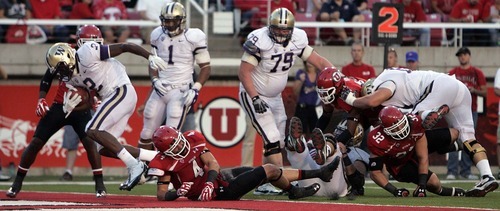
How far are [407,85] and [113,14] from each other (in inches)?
315

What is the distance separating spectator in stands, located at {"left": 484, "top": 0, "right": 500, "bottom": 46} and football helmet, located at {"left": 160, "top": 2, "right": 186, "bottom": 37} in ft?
26.5

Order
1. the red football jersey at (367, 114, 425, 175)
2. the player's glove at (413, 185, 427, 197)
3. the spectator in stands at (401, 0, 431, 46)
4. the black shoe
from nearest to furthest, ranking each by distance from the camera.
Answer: the red football jersey at (367, 114, 425, 175)
the player's glove at (413, 185, 427, 197)
the black shoe
the spectator in stands at (401, 0, 431, 46)

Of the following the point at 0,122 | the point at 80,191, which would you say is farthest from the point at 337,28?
the point at 80,191

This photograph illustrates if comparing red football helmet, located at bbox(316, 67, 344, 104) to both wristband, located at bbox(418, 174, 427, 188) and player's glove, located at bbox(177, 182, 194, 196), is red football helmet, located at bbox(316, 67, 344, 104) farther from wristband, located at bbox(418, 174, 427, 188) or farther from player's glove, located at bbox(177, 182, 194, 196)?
player's glove, located at bbox(177, 182, 194, 196)

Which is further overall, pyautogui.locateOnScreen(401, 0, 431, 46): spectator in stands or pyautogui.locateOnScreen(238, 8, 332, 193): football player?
pyautogui.locateOnScreen(401, 0, 431, 46): spectator in stands

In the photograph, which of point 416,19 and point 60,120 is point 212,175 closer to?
point 60,120

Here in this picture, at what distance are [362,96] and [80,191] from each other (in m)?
3.58

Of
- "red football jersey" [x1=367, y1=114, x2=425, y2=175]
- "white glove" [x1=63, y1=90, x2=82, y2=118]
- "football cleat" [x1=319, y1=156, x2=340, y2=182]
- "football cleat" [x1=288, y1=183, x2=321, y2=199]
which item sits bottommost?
"football cleat" [x1=288, y1=183, x2=321, y2=199]

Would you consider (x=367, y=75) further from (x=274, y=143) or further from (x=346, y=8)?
(x=274, y=143)

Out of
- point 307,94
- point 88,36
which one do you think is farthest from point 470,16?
point 88,36

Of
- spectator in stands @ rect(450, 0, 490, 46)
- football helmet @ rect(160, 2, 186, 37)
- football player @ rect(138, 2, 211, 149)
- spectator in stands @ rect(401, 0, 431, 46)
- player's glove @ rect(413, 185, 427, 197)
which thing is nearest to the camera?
player's glove @ rect(413, 185, 427, 197)

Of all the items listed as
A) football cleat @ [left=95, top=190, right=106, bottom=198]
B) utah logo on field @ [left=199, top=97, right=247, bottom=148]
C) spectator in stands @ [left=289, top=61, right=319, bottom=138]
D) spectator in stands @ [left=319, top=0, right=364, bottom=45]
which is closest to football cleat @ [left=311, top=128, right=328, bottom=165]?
football cleat @ [left=95, top=190, right=106, bottom=198]

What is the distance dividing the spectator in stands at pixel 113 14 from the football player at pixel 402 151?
792cm

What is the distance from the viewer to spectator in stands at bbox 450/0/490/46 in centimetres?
2086
